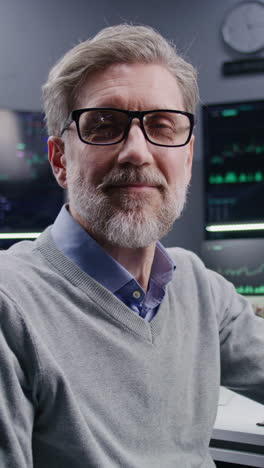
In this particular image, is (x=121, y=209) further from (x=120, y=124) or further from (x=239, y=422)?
(x=239, y=422)

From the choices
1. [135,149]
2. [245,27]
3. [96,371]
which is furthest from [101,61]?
[245,27]

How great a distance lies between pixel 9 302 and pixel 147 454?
1.08 feet

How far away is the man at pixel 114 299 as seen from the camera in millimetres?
715

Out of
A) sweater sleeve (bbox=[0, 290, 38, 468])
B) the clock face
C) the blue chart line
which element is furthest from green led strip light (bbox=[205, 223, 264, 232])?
sweater sleeve (bbox=[0, 290, 38, 468])

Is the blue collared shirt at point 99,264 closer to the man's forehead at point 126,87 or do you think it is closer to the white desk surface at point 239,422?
the man's forehead at point 126,87

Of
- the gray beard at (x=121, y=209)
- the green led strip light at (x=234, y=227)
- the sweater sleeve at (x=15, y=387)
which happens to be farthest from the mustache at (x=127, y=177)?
the green led strip light at (x=234, y=227)

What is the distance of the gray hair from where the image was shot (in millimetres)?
878

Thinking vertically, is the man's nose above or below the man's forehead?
below

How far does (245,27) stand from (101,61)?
3.56ft

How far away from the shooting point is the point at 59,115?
0.94 m

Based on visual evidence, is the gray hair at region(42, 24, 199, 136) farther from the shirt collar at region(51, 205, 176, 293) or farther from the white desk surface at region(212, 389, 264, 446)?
the white desk surface at region(212, 389, 264, 446)

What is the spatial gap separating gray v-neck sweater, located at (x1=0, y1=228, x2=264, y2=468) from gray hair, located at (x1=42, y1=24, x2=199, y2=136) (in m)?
0.25

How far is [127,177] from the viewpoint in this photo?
2.76 ft

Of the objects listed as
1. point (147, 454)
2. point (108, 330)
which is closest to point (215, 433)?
point (147, 454)
